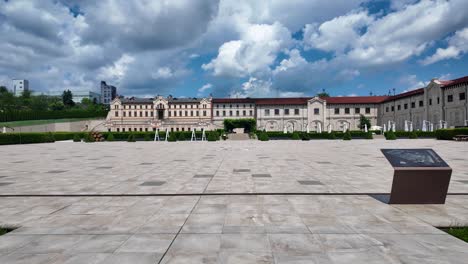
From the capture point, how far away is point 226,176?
10.0m

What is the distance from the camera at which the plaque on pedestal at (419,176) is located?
5777 mm

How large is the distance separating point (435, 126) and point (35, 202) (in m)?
62.4

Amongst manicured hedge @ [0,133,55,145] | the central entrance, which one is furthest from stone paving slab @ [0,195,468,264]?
the central entrance

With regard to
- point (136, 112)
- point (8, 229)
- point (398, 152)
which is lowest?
point (8, 229)

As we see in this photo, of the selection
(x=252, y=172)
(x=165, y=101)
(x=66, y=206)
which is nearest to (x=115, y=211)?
(x=66, y=206)

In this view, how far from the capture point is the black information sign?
5.79 metres

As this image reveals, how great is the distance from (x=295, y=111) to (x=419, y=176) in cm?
6967

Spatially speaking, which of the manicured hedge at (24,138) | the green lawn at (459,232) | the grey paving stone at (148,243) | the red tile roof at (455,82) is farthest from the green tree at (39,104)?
the red tile roof at (455,82)

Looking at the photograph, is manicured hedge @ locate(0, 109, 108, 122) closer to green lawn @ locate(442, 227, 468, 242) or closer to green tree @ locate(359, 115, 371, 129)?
green lawn @ locate(442, 227, 468, 242)

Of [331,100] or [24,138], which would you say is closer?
[24,138]

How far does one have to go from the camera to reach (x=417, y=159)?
5.84 metres

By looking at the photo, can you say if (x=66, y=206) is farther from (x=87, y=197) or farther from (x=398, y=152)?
(x=398, y=152)

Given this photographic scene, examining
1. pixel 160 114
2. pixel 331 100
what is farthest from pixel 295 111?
pixel 160 114

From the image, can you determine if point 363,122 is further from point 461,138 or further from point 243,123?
point 461,138
